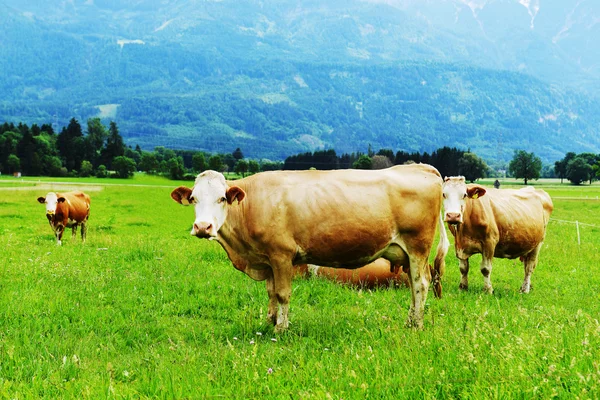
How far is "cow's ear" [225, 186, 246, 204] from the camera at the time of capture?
24.3ft

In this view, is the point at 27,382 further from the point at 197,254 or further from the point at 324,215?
the point at 197,254

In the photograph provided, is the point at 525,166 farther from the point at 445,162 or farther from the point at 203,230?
the point at 203,230

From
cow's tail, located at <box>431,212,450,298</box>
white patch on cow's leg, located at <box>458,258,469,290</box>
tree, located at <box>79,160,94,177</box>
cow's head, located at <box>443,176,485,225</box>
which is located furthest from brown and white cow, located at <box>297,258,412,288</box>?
tree, located at <box>79,160,94,177</box>

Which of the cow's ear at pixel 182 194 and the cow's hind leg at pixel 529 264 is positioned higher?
the cow's ear at pixel 182 194

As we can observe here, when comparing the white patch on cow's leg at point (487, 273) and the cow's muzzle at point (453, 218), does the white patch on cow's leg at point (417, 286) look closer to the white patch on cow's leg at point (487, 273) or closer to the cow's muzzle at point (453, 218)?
the cow's muzzle at point (453, 218)

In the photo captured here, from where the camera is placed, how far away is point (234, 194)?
24.7ft

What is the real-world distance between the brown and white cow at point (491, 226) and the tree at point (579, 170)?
16471 centimetres

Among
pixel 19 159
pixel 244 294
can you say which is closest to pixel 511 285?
pixel 244 294

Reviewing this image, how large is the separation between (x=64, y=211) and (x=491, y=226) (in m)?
16.5

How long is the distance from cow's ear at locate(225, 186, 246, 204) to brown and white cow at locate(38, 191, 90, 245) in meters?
14.9

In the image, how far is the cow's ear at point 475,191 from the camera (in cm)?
1128

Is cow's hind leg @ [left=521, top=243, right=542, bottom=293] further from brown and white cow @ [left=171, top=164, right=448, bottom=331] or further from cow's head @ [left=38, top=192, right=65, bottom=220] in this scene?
cow's head @ [left=38, top=192, right=65, bottom=220]

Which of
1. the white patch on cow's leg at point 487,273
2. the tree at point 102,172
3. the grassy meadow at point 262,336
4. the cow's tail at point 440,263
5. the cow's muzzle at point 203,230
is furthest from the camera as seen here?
the tree at point 102,172

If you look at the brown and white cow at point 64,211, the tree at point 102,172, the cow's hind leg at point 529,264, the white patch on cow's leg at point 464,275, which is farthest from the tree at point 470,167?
the white patch on cow's leg at point 464,275
